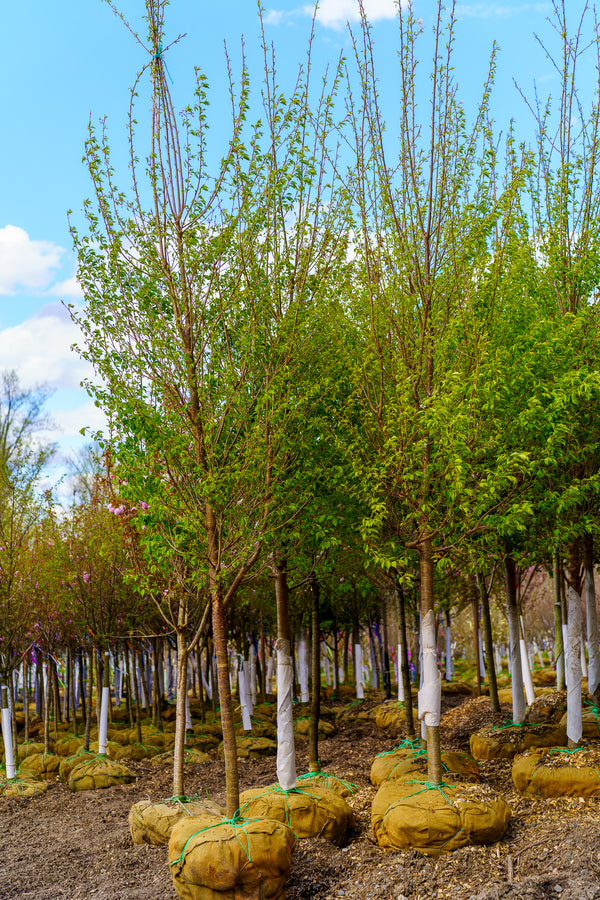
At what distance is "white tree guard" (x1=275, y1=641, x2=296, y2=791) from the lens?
8.26 metres

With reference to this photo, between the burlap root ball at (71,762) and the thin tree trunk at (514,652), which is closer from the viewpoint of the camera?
the thin tree trunk at (514,652)

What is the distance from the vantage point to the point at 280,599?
30.4 feet

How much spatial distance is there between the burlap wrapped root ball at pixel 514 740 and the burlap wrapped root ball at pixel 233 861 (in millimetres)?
5492

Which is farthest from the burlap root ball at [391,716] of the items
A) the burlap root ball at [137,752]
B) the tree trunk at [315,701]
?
the tree trunk at [315,701]

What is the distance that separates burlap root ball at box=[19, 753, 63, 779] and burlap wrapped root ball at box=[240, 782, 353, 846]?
863 cm

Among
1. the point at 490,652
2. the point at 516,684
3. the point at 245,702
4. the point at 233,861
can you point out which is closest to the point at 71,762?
the point at 245,702

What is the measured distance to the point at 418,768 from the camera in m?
9.05

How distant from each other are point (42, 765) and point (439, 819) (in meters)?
11.0

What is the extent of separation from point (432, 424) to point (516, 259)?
286 cm

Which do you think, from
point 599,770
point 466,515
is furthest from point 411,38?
point 599,770

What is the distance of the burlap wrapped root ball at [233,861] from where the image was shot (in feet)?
19.6

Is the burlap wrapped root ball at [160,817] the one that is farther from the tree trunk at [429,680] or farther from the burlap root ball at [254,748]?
the burlap root ball at [254,748]

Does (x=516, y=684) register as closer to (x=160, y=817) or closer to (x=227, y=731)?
(x=160, y=817)

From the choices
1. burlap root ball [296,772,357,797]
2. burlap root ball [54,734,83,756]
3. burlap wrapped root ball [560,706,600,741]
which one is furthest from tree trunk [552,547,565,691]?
burlap root ball [54,734,83,756]
